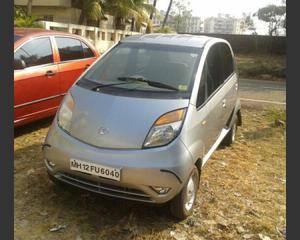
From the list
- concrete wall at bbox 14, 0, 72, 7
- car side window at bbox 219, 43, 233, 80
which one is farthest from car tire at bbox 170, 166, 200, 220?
concrete wall at bbox 14, 0, 72, 7

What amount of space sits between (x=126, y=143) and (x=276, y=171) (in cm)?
283

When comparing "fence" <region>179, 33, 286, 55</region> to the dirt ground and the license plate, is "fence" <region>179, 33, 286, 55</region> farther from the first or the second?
the license plate

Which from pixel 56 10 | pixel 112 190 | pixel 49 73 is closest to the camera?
pixel 112 190

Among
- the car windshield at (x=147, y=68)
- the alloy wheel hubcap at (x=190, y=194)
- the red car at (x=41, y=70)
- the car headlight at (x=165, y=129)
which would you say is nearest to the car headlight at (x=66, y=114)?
the car windshield at (x=147, y=68)

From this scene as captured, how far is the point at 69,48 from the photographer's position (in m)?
6.59

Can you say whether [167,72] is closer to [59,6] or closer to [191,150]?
[191,150]

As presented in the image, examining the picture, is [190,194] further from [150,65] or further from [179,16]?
[179,16]

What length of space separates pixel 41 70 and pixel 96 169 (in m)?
2.92

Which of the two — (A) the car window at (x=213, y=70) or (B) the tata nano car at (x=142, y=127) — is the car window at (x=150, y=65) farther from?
(A) the car window at (x=213, y=70)

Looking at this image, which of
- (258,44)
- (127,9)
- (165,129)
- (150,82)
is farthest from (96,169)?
(258,44)

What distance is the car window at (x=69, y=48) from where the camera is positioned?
6.32 m

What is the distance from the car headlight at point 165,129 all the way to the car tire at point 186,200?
0.46m

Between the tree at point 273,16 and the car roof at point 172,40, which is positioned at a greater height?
the tree at point 273,16

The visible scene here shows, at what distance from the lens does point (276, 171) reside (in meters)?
5.34
